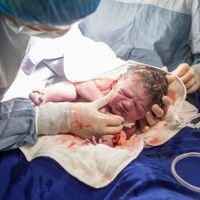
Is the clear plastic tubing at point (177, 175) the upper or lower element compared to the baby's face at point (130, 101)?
lower

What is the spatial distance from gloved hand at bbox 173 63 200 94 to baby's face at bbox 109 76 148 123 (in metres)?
0.24

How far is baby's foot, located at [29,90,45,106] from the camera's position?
1.27 metres

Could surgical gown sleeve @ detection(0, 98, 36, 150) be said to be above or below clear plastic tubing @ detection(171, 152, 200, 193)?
above

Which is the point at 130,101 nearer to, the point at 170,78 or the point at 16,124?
the point at 170,78

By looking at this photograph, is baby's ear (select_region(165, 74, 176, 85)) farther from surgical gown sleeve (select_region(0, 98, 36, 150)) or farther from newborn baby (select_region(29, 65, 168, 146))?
surgical gown sleeve (select_region(0, 98, 36, 150))

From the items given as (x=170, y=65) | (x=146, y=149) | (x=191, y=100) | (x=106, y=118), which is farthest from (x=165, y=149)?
(x=170, y=65)

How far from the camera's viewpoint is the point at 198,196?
1021 mm

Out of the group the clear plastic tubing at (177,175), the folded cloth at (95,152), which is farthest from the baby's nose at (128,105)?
the clear plastic tubing at (177,175)

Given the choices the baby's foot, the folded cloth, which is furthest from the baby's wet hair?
the baby's foot

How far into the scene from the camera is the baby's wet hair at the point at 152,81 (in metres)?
1.23

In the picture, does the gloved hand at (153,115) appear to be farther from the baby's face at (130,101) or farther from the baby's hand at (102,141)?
the baby's hand at (102,141)

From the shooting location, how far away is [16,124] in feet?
3.56

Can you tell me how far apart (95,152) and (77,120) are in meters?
0.13

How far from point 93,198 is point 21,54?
529 mm
